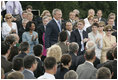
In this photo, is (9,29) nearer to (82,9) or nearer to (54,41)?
(54,41)

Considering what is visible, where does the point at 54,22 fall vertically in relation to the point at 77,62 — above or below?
above

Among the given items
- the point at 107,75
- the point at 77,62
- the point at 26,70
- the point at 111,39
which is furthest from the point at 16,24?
the point at 107,75

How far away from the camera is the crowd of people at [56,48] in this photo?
23.0 feet

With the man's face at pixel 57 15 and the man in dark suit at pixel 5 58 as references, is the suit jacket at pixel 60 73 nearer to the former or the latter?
the man in dark suit at pixel 5 58

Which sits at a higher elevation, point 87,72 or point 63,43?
point 63,43

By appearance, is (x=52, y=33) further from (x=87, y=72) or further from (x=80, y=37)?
(x=87, y=72)

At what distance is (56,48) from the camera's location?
8039mm

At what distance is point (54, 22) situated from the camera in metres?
10.5

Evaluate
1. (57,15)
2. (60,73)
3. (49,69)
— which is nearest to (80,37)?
(57,15)

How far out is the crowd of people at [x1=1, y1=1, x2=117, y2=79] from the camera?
702 centimetres

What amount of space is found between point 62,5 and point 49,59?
1716 centimetres

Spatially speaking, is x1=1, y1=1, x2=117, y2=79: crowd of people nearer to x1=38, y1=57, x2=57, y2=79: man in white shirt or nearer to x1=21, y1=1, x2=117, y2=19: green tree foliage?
x1=38, y1=57, x2=57, y2=79: man in white shirt

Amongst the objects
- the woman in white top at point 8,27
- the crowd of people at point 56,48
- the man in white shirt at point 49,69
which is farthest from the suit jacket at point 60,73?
the woman in white top at point 8,27

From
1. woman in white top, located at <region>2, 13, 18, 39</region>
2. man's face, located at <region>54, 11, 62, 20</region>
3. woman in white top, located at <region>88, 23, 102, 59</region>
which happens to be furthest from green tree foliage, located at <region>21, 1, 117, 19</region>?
man's face, located at <region>54, 11, 62, 20</region>
